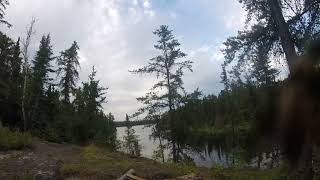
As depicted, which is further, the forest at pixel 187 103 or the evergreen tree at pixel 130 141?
the evergreen tree at pixel 130 141

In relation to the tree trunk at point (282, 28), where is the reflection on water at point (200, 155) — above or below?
below

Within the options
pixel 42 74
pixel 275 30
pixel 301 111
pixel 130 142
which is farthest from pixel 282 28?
pixel 42 74

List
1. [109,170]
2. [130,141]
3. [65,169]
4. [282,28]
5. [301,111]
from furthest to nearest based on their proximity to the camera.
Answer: [130,141]
[65,169]
[109,170]
[282,28]
[301,111]

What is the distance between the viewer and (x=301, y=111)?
48.6 inches

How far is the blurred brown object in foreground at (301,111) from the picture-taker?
48.4 inches

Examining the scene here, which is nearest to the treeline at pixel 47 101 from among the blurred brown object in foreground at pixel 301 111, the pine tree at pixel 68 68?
the pine tree at pixel 68 68

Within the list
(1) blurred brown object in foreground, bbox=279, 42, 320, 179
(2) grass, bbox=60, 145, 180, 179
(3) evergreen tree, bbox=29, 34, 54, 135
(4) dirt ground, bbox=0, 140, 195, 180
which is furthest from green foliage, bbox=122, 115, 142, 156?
(1) blurred brown object in foreground, bbox=279, 42, 320, 179

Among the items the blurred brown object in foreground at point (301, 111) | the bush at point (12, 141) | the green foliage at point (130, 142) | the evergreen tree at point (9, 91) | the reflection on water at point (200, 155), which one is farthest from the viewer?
the green foliage at point (130, 142)

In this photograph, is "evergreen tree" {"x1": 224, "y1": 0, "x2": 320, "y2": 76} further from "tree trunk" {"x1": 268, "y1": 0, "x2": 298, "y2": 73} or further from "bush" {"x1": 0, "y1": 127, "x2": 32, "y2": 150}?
"bush" {"x1": 0, "y1": 127, "x2": 32, "y2": 150}

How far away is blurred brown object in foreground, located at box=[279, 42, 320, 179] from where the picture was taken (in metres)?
1.23

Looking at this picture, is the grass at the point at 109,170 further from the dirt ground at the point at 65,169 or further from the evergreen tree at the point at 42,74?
the evergreen tree at the point at 42,74

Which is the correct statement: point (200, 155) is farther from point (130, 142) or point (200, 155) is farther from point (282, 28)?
point (282, 28)

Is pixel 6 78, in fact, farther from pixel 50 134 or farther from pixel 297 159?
pixel 297 159

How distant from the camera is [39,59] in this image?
5047 centimetres
